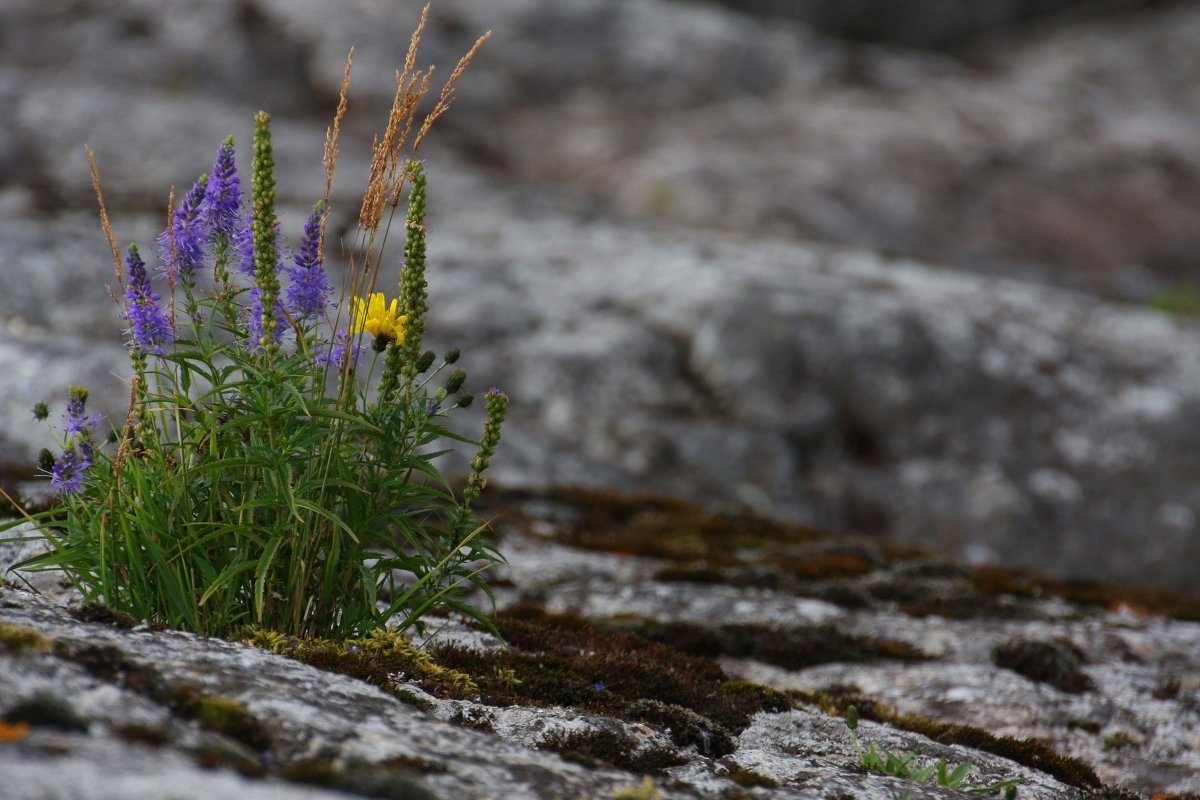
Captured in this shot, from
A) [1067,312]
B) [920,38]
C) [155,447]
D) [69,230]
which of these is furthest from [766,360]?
[920,38]

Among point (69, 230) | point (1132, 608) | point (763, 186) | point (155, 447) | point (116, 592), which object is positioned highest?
point (763, 186)

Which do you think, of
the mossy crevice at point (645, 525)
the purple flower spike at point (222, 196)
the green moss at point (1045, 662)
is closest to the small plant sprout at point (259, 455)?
the purple flower spike at point (222, 196)

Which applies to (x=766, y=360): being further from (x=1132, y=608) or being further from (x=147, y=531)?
(x=147, y=531)

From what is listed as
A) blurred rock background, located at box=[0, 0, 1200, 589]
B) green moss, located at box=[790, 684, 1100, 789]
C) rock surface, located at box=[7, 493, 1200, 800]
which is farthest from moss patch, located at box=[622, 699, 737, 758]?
blurred rock background, located at box=[0, 0, 1200, 589]

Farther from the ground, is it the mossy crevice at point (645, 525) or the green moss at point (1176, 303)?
the green moss at point (1176, 303)

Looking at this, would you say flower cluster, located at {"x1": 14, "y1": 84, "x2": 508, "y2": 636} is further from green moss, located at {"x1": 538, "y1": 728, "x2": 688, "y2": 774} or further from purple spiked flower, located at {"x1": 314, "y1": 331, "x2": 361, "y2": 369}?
green moss, located at {"x1": 538, "y1": 728, "x2": 688, "y2": 774}

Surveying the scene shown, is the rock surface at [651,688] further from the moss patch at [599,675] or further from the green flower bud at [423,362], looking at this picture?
the green flower bud at [423,362]

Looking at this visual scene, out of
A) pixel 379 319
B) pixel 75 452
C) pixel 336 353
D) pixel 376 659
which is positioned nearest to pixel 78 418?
pixel 75 452

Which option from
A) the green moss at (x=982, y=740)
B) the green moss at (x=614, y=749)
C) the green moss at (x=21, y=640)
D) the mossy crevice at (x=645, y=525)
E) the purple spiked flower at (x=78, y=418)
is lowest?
the mossy crevice at (x=645, y=525)
